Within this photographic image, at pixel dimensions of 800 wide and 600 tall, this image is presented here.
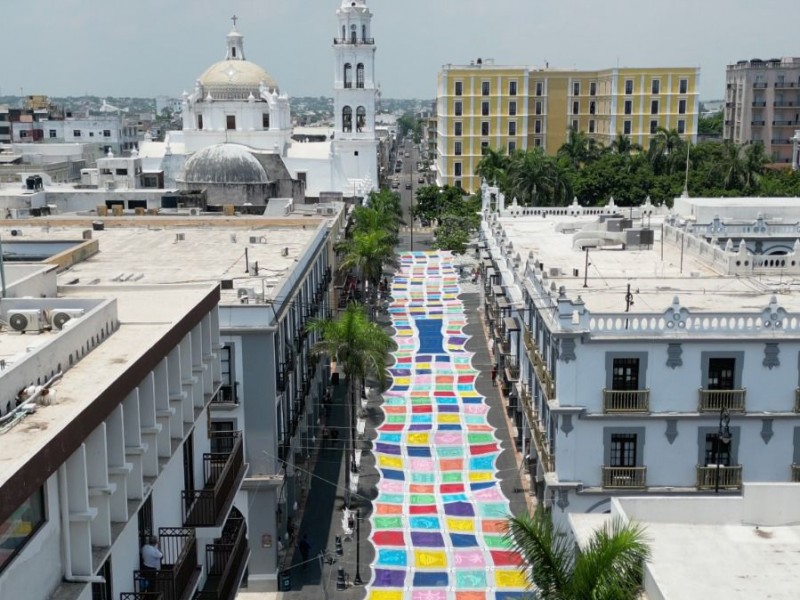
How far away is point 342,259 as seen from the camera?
180ft

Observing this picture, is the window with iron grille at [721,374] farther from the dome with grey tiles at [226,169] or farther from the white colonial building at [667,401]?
the dome with grey tiles at [226,169]

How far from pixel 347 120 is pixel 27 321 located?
3138 inches

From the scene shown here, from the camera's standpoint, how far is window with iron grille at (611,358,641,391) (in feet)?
86.7

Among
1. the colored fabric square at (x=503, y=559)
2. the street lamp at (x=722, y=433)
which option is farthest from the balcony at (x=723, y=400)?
the colored fabric square at (x=503, y=559)

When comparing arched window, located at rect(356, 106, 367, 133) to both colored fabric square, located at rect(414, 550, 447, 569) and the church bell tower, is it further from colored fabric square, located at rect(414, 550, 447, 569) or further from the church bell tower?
colored fabric square, located at rect(414, 550, 447, 569)

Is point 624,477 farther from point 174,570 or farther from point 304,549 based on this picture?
point 174,570

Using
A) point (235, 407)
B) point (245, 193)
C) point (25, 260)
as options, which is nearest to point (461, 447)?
point (235, 407)

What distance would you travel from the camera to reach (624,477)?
26500 millimetres

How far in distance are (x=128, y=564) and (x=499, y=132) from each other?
94.4 meters

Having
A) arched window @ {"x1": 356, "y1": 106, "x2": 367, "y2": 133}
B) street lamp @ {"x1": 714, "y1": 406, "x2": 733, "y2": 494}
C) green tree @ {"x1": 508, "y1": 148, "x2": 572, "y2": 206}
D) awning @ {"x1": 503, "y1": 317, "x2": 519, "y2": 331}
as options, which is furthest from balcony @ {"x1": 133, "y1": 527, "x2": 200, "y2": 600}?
arched window @ {"x1": 356, "y1": 106, "x2": 367, "y2": 133}

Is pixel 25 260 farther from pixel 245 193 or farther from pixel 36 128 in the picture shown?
pixel 36 128

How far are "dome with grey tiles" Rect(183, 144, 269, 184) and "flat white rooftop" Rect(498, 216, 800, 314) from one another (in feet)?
68.7

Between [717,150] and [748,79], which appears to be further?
[748,79]

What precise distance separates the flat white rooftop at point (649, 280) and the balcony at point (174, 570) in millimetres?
14114
